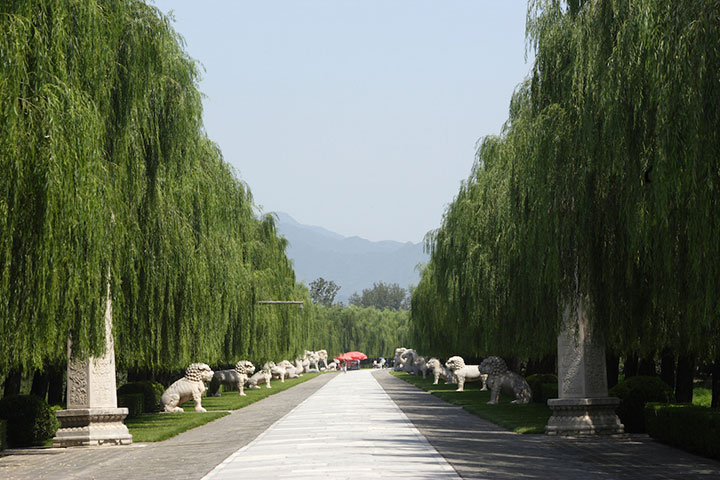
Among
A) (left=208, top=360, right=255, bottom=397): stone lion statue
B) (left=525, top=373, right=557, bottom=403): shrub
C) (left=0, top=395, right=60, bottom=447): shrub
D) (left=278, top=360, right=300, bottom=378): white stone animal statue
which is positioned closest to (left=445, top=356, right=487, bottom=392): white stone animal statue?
(left=525, top=373, right=557, bottom=403): shrub

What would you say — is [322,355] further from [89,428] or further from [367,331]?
[89,428]

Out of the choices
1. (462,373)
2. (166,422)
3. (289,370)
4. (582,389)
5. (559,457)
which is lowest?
(289,370)

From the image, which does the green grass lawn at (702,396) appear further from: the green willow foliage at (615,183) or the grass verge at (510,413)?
the green willow foliage at (615,183)

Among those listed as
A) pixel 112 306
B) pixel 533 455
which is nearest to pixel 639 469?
pixel 533 455

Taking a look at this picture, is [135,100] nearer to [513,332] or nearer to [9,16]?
[9,16]

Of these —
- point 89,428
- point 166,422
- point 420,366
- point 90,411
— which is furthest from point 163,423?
point 420,366

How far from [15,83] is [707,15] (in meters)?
7.76

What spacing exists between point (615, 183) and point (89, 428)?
10361 mm

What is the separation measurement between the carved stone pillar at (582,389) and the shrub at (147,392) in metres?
13.8

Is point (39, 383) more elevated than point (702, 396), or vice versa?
point (39, 383)

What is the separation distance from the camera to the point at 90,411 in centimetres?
1709

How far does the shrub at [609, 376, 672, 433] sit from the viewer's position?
17.8 metres

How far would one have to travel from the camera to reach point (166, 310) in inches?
770

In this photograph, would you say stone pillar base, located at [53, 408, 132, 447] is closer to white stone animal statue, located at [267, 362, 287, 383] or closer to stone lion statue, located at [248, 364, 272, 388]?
stone lion statue, located at [248, 364, 272, 388]
